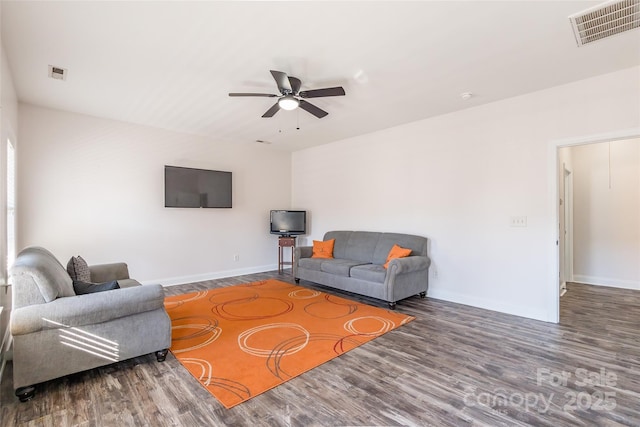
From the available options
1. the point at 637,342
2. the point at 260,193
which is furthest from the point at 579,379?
the point at 260,193

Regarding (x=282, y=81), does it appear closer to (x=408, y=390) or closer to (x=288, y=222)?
(x=408, y=390)

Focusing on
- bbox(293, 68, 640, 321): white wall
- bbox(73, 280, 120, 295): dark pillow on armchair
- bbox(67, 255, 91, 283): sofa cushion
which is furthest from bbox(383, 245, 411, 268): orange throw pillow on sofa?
bbox(67, 255, 91, 283): sofa cushion

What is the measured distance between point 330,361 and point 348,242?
9.66 feet

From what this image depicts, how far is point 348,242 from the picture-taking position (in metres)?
5.41

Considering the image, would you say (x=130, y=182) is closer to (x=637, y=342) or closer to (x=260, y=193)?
(x=260, y=193)

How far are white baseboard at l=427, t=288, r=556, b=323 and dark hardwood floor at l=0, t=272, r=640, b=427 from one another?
0.43 metres

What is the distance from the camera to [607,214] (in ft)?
17.2

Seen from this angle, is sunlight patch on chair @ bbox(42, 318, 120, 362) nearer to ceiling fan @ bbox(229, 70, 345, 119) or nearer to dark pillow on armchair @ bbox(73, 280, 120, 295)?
dark pillow on armchair @ bbox(73, 280, 120, 295)

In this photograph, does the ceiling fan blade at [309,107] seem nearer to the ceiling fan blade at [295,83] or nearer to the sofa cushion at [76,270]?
the ceiling fan blade at [295,83]

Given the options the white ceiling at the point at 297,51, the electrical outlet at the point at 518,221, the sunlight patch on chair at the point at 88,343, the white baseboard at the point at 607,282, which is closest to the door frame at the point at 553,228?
the electrical outlet at the point at 518,221

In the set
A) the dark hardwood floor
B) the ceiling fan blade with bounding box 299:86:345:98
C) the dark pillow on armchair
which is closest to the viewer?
Answer: the dark hardwood floor

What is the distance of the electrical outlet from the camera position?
12.3ft

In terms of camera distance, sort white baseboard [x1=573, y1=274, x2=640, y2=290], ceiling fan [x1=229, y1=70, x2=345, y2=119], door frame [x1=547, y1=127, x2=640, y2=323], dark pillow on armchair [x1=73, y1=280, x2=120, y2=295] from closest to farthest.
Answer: dark pillow on armchair [x1=73, y1=280, x2=120, y2=295]
ceiling fan [x1=229, y1=70, x2=345, y2=119]
door frame [x1=547, y1=127, x2=640, y2=323]
white baseboard [x1=573, y1=274, x2=640, y2=290]

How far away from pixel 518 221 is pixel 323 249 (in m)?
3.05
